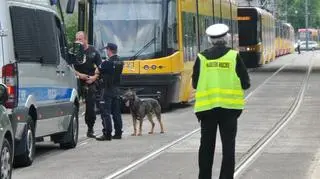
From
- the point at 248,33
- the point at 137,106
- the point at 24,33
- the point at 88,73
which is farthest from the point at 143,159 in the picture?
the point at 248,33

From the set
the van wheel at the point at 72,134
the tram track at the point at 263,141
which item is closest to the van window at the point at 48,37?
the van wheel at the point at 72,134

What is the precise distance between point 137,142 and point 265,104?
10.1 meters

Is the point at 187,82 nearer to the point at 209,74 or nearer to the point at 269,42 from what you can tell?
the point at 209,74

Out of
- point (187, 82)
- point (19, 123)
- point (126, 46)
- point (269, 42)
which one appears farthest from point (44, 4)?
point (269, 42)

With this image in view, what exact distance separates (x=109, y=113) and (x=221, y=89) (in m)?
7.23

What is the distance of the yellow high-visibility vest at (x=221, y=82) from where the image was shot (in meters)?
8.40

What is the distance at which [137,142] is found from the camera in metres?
15.1

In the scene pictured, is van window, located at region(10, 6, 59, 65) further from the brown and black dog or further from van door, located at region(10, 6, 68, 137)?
the brown and black dog

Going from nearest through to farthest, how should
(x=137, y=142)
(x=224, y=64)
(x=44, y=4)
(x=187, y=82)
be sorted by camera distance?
(x=224, y=64) → (x=44, y=4) → (x=137, y=142) → (x=187, y=82)

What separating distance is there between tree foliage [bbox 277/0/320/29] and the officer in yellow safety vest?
11557 cm

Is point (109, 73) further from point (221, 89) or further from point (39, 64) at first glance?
point (221, 89)

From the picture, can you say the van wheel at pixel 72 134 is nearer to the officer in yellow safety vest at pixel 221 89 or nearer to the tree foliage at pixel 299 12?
the officer in yellow safety vest at pixel 221 89

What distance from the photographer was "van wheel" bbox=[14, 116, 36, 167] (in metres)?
11.6

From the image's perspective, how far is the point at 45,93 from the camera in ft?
41.3
